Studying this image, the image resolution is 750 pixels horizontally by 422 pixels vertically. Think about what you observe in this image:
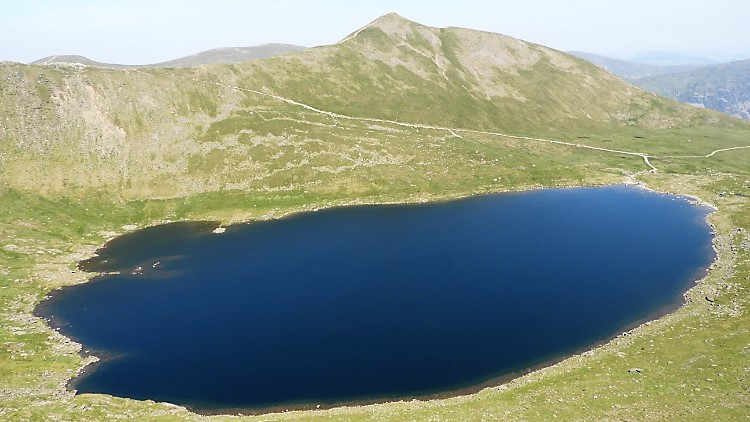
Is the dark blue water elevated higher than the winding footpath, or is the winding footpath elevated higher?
the winding footpath

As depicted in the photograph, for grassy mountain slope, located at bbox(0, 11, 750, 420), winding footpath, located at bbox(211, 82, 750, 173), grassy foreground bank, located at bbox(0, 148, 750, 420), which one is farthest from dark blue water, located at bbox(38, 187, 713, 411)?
winding footpath, located at bbox(211, 82, 750, 173)

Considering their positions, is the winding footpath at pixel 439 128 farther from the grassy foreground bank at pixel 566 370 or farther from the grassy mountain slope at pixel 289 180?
the grassy foreground bank at pixel 566 370

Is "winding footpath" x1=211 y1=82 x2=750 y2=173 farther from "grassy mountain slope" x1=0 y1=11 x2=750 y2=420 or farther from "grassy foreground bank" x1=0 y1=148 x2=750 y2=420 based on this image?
"grassy foreground bank" x1=0 y1=148 x2=750 y2=420

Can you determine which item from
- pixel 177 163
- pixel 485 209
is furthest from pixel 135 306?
pixel 485 209

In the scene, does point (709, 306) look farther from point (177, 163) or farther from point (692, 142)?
point (692, 142)

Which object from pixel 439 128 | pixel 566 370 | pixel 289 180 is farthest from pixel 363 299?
pixel 439 128

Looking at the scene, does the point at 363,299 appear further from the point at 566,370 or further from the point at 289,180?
the point at 289,180
